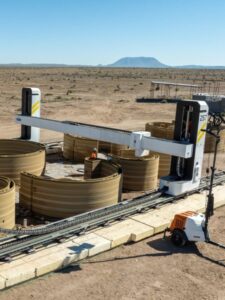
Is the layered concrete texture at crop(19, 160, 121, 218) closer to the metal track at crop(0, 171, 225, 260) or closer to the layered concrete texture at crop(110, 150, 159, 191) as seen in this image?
the metal track at crop(0, 171, 225, 260)

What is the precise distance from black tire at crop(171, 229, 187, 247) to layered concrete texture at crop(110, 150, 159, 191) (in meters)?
5.79

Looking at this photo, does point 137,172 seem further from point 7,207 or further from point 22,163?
point 7,207

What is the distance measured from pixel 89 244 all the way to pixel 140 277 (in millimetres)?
1963

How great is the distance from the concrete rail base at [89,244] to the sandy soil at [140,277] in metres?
0.20

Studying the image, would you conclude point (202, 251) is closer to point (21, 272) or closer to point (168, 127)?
point (21, 272)

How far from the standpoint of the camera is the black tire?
13.4 m

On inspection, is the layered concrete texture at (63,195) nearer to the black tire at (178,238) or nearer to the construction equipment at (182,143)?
the construction equipment at (182,143)

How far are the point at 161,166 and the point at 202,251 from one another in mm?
8724

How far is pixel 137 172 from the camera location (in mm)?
19156

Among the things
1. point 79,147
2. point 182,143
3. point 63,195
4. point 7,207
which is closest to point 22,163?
point 63,195

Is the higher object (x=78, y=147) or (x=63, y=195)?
(x=63, y=195)

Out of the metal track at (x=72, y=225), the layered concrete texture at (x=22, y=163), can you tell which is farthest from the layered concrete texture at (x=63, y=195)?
the layered concrete texture at (x=22, y=163)

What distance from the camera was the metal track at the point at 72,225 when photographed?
11.9 m

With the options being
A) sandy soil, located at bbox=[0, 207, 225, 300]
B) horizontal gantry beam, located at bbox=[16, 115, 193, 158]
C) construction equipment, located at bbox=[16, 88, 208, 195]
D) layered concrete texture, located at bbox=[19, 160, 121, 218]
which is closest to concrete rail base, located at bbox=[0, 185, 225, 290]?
sandy soil, located at bbox=[0, 207, 225, 300]
